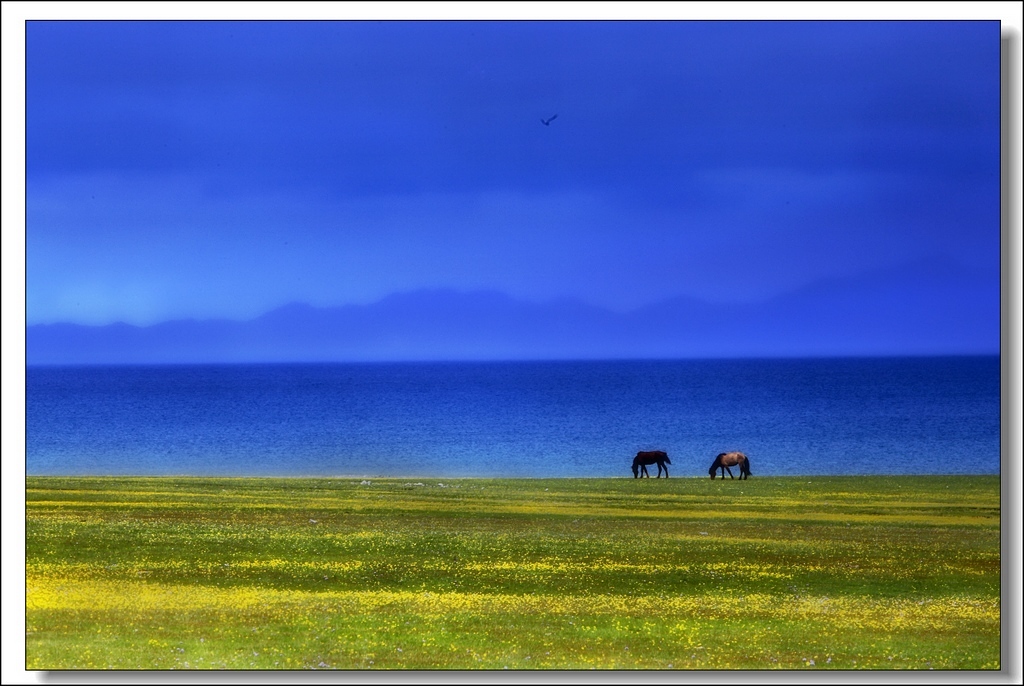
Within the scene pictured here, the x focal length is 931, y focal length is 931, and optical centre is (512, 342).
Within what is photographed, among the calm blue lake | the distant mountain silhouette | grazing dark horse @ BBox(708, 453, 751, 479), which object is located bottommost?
grazing dark horse @ BBox(708, 453, 751, 479)

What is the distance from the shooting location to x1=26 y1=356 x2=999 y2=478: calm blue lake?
13.1 meters

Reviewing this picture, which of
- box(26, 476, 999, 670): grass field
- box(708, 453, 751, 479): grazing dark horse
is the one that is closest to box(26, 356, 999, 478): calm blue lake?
box(708, 453, 751, 479): grazing dark horse

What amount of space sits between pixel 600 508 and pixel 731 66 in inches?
237

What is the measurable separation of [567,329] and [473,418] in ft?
7.39

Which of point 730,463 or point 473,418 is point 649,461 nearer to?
point 730,463

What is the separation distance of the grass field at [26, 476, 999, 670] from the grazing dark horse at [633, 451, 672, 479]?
2.40 metres

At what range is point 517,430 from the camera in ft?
48.3

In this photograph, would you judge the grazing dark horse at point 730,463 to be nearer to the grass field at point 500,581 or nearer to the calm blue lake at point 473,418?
the calm blue lake at point 473,418

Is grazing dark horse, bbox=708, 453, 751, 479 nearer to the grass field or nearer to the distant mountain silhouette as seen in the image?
the distant mountain silhouette

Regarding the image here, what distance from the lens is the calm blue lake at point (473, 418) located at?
1315 cm

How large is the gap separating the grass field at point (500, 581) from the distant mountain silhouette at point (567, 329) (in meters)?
1.92

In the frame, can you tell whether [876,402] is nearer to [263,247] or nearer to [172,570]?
[263,247]

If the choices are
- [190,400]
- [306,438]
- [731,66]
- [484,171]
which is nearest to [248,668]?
[306,438]

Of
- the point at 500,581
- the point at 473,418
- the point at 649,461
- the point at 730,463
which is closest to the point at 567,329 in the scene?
the point at 473,418
